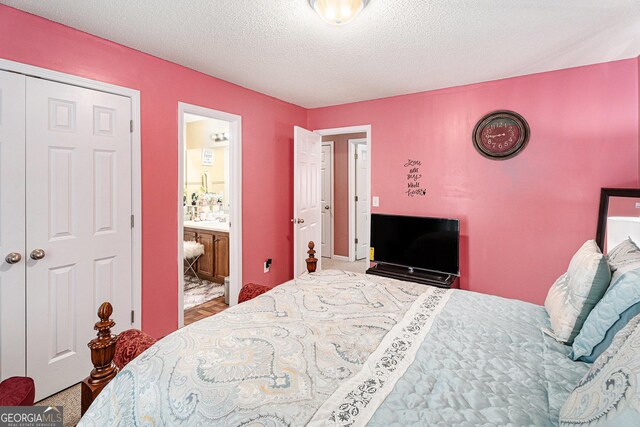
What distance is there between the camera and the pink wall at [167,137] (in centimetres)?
211

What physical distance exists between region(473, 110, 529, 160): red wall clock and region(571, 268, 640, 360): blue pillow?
2260mm

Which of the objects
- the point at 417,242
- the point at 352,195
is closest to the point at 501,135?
the point at 417,242

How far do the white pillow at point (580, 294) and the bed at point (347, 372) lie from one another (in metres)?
0.07

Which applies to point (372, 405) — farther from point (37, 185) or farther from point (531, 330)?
point (37, 185)

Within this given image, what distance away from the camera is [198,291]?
164 inches

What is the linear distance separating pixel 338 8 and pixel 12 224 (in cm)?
233

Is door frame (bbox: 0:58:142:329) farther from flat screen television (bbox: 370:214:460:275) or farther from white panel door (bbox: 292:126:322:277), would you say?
flat screen television (bbox: 370:214:460:275)

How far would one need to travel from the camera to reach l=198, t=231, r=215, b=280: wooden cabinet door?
436 cm

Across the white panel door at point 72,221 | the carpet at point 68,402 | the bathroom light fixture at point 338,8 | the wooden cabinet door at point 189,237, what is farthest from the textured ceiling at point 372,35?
the carpet at point 68,402

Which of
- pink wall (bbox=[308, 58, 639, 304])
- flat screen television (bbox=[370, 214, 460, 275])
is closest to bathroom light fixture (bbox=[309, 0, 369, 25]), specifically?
pink wall (bbox=[308, 58, 639, 304])

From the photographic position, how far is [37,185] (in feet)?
6.74

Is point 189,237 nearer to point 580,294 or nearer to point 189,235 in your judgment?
point 189,235

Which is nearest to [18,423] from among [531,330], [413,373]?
[413,373]

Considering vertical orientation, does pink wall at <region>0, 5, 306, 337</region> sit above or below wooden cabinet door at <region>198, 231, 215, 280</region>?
above
